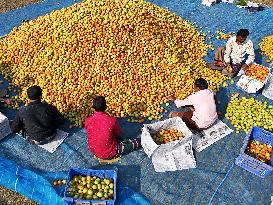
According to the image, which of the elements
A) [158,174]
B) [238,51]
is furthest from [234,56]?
[158,174]

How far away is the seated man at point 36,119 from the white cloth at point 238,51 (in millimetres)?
4927

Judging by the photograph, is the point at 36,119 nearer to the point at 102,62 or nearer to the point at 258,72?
the point at 102,62

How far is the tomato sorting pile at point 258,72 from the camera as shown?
9148 millimetres

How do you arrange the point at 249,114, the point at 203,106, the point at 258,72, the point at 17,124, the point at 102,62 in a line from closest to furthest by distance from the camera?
the point at 17,124 → the point at 203,106 → the point at 249,114 → the point at 102,62 → the point at 258,72

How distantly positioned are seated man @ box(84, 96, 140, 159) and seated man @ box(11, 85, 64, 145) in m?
0.87

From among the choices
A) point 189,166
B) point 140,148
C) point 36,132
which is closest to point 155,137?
point 140,148

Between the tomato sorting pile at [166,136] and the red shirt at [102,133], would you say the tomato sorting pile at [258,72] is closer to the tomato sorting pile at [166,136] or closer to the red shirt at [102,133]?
the tomato sorting pile at [166,136]

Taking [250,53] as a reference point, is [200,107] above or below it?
below

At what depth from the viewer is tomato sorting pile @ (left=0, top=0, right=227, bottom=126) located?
821 cm

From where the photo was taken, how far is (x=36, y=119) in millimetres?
6949

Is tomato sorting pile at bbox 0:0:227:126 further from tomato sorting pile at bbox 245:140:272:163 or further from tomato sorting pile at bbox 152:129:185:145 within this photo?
tomato sorting pile at bbox 245:140:272:163

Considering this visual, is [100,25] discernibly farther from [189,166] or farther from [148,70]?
[189,166]

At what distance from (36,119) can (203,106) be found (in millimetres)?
3570

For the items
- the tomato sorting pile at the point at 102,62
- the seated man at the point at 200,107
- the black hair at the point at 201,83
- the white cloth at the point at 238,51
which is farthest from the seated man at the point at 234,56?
the black hair at the point at 201,83
